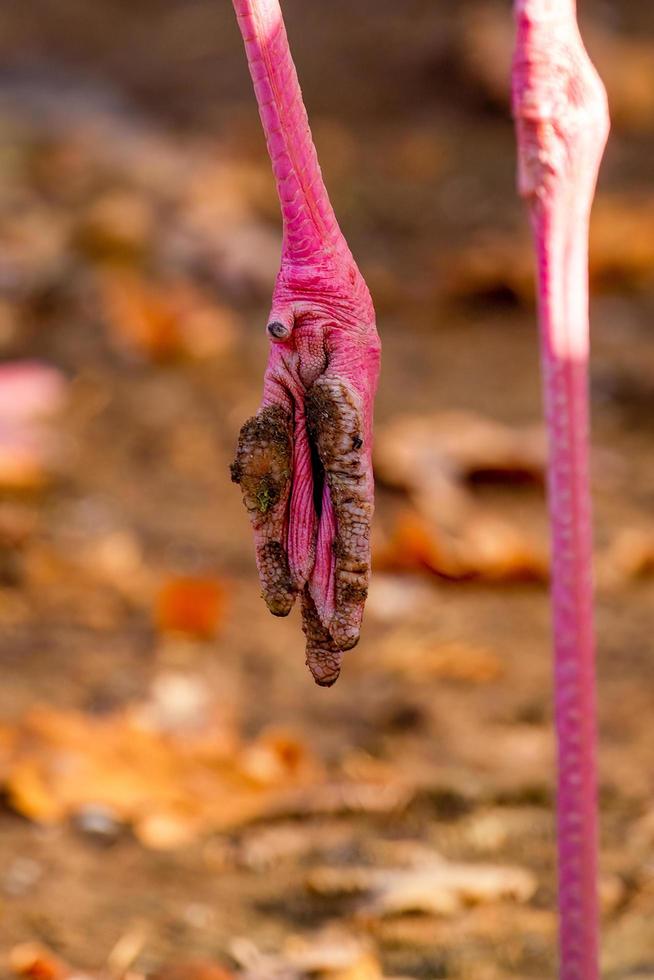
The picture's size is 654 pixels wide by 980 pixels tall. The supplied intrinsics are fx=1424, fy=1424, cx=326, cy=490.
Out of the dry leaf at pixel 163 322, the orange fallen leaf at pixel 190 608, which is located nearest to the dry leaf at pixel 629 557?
the orange fallen leaf at pixel 190 608

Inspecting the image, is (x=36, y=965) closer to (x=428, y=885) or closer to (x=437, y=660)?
(x=428, y=885)

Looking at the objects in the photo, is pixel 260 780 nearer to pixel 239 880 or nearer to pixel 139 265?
pixel 239 880

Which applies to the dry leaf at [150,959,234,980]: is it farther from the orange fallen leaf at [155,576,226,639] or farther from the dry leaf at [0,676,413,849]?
the orange fallen leaf at [155,576,226,639]

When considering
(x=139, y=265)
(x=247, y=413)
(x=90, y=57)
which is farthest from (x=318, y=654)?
(x=90, y=57)

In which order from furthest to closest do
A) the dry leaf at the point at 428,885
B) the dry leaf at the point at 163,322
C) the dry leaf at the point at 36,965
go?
the dry leaf at the point at 163,322
the dry leaf at the point at 428,885
the dry leaf at the point at 36,965

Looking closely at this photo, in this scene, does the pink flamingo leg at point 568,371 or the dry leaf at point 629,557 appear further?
the dry leaf at point 629,557

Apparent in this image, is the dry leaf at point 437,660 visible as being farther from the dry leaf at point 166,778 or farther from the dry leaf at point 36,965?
the dry leaf at point 36,965

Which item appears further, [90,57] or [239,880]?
[90,57]
